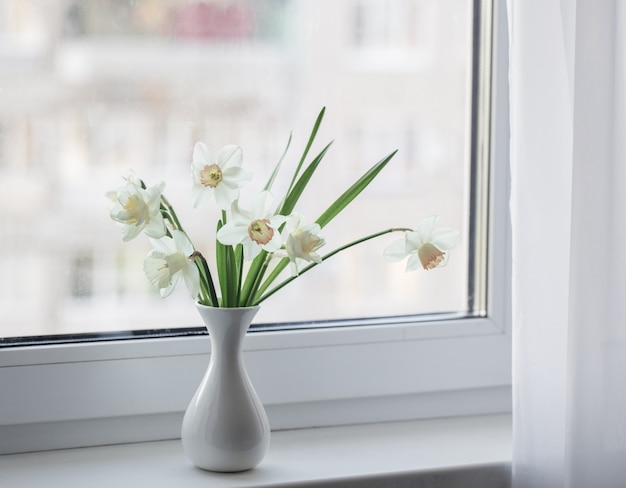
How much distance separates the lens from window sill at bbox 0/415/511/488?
99cm

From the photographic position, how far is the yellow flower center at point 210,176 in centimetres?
90

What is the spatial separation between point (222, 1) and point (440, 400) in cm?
63

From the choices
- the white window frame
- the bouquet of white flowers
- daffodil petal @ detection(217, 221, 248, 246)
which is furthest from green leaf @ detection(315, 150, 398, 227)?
the white window frame

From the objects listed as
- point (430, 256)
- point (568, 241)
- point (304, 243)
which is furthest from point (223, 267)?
point (568, 241)

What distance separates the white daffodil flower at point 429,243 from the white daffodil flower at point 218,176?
0.63ft

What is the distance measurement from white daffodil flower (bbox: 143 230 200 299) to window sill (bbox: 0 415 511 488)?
0.24 meters

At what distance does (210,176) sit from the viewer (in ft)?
2.96

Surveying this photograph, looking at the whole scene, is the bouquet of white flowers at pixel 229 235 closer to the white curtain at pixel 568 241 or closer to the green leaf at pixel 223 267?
the green leaf at pixel 223 267

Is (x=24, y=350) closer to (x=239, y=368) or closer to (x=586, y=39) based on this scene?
(x=239, y=368)

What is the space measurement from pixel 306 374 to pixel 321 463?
0.15 metres

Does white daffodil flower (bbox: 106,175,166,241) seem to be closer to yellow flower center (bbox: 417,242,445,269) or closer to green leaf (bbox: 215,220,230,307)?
green leaf (bbox: 215,220,230,307)

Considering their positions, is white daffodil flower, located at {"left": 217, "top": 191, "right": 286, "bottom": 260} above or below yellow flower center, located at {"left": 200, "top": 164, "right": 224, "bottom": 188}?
below

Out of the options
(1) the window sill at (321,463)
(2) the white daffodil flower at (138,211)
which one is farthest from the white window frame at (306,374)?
(2) the white daffodil flower at (138,211)

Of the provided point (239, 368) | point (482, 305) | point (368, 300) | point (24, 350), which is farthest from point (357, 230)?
point (24, 350)
